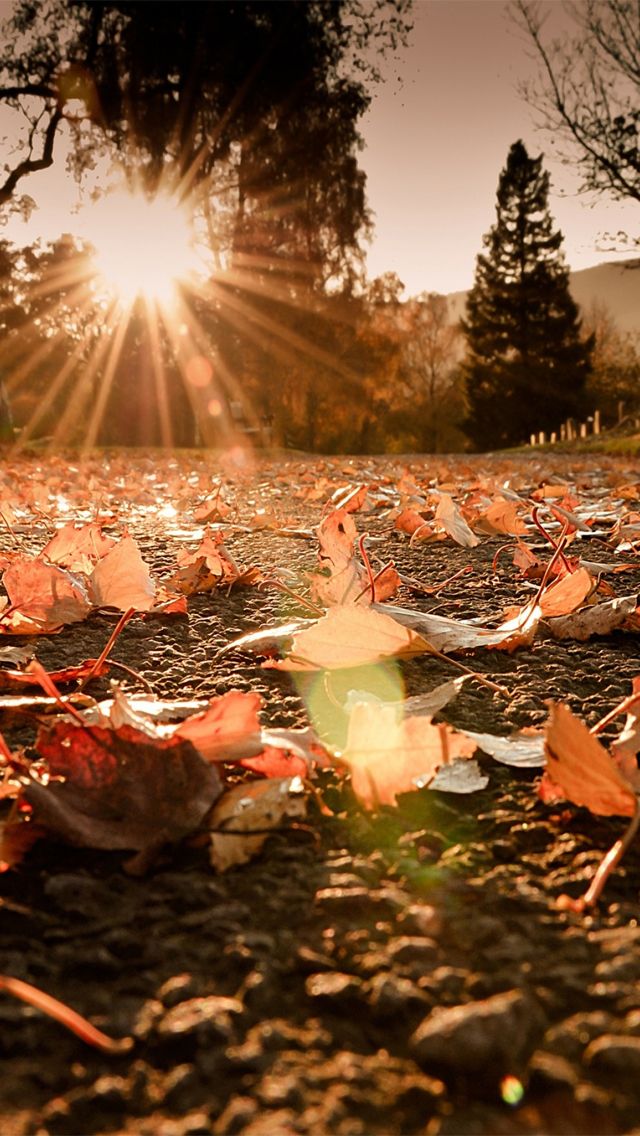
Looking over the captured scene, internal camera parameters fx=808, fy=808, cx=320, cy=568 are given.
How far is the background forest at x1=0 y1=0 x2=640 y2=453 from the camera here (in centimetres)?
1808

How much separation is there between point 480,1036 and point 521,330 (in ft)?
126

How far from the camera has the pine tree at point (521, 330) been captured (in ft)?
115

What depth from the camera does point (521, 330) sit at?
36125 mm

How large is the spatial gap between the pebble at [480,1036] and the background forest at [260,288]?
1848 cm

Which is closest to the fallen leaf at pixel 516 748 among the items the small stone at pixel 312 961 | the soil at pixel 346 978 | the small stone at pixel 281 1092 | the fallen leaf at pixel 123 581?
the soil at pixel 346 978

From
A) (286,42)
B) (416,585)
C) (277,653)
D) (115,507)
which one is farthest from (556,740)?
(286,42)

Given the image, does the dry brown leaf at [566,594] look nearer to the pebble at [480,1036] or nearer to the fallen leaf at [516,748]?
the fallen leaf at [516,748]

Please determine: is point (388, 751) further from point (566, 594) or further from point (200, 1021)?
point (566, 594)

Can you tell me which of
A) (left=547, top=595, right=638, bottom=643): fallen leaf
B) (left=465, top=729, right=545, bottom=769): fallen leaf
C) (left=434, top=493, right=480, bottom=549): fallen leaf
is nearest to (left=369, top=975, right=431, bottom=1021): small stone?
(left=465, top=729, right=545, bottom=769): fallen leaf

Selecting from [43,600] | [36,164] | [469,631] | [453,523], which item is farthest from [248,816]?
[36,164]

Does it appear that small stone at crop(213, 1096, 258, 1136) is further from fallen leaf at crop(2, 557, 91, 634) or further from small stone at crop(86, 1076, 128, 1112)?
fallen leaf at crop(2, 557, 91, 634)

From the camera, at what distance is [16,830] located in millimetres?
685

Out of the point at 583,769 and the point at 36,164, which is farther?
the point at 36,164

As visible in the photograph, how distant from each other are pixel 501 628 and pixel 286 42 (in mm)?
22078
